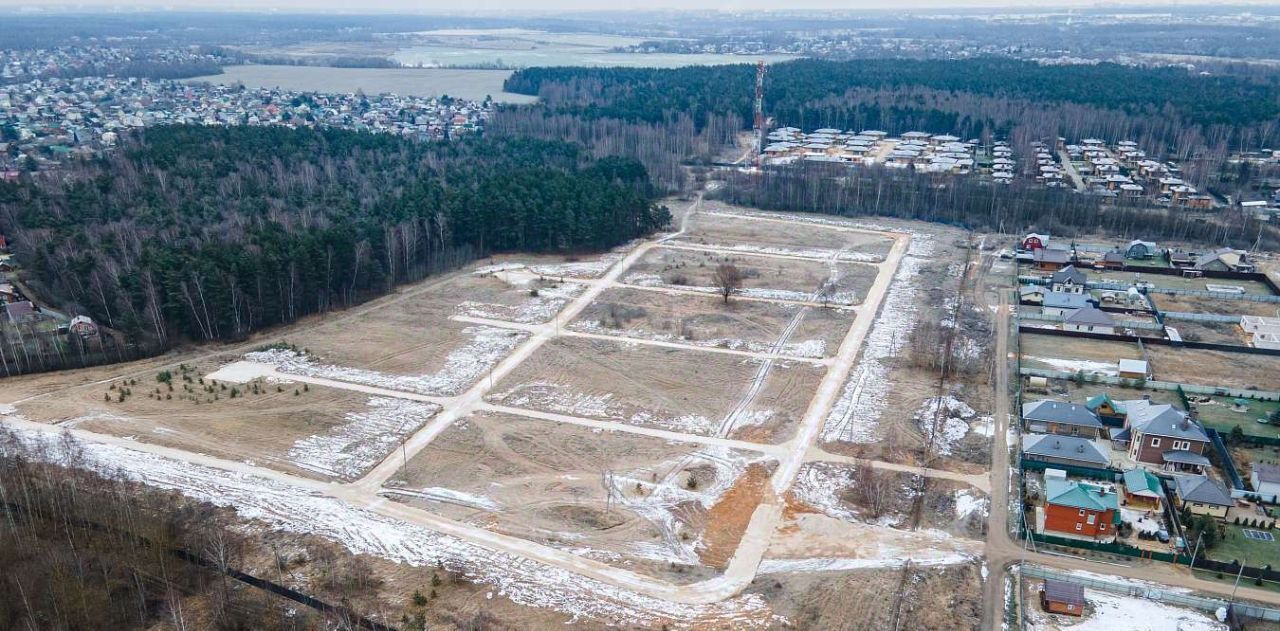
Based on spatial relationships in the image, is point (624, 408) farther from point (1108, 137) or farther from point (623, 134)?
point (1108, 137)

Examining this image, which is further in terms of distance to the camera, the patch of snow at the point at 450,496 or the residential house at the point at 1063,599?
the patch of snow at the point at 450,496

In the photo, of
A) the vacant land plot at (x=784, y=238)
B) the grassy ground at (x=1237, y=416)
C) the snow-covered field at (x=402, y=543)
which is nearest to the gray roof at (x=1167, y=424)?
the grassy ground at (x=1237, y=416)

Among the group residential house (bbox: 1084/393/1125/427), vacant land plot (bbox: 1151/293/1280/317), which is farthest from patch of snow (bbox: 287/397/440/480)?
vacant land plot (bbox: 1151/293/1280/317)

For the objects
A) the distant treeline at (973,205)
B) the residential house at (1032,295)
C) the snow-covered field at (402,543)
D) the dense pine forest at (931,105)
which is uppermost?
the dense pine forest at (931,105)

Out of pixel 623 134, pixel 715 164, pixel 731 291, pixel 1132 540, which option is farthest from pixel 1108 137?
pixel 1132 540

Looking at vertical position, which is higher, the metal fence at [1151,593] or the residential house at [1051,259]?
the residential house at [1051,259]

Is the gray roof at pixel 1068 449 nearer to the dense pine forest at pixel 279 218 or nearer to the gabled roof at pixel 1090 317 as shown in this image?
the gabled roof at pixel 1090 317

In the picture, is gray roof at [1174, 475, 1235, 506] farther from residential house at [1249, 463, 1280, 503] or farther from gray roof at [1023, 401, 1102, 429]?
gray roof at [1023, 401, 1102, 429]

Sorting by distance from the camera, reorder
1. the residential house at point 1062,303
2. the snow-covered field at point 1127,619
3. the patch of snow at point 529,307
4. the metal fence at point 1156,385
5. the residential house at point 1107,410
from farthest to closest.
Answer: the patch of snow at point 529,307, the residential house at point 1062,303, the metal fence at point 1156,385, the residential house at point 1107,410, the snow-covered field at point 1127,619

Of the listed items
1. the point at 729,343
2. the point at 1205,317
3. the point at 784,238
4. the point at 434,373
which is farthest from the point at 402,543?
the point at 1205,317
